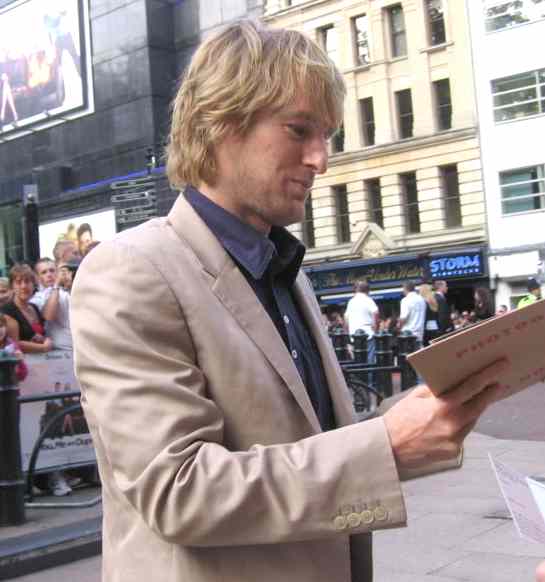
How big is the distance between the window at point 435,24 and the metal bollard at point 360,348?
22.5 metres

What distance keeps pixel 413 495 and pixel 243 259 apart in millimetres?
5075

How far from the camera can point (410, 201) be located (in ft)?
108

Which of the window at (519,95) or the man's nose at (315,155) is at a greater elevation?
the window at (519,95)

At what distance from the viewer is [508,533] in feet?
17.0

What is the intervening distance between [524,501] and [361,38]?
34.1m

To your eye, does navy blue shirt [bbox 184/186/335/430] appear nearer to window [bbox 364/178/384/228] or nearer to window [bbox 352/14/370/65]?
window [bbox 364/178/384/228]

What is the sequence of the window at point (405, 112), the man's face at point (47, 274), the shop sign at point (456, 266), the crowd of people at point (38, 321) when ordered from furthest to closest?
the window at point (405, 112) → the shop sign at point (456, 266) → the man's face at point (47, 274) → the crowd of people at point (38, 321)

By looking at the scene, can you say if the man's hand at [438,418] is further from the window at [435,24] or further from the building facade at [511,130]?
the window at [435,24]

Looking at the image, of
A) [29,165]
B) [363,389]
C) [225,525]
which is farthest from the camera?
[29,165]

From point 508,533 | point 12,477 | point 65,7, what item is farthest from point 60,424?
point 65,7

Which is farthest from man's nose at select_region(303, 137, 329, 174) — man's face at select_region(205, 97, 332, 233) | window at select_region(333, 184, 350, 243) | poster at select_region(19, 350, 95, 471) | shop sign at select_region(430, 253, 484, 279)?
window at select_region(333, 184, 350, 243)

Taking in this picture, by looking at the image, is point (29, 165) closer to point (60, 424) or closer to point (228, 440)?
point (60, 424)

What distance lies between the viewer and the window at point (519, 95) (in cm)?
2920

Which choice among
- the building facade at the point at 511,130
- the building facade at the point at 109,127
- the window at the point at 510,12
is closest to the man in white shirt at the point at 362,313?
→ the building facade at the point at 511,130
